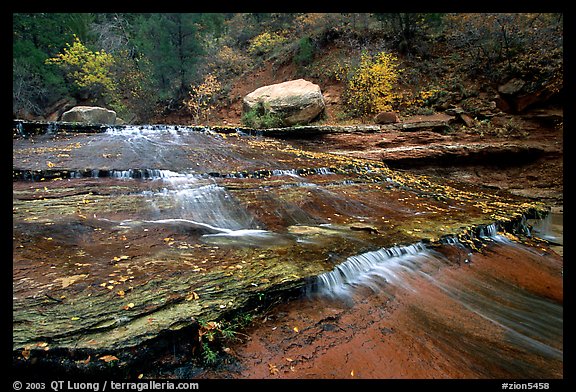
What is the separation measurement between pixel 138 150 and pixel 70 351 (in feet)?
24.6

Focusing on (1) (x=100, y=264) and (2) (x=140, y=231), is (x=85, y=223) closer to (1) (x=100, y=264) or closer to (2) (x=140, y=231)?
(2) (x=140, y=231)

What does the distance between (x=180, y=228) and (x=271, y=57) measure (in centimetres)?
1987

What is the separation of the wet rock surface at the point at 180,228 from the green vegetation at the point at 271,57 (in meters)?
6.38

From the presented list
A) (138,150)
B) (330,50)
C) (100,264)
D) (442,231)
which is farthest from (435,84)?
(100,264)

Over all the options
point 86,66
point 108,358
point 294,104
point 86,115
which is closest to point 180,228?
point 108,358

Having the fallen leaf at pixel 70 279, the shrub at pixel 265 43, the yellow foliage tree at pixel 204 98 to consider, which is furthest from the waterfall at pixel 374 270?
the shrub at pixel 265 43

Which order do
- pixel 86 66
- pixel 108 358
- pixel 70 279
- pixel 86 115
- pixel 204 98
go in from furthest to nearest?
pixel 86 66 → pixel 204 98 → pixel 86 115 → pixel 70 279 → pixel 108 358

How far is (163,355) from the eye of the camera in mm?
2369

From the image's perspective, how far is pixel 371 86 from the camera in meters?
14.2

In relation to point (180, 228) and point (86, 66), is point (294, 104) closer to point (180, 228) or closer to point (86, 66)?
point (180, 228)

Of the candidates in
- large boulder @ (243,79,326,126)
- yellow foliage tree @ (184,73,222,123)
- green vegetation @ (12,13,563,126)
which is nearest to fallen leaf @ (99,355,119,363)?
large boulder @ (243,79,326,126)

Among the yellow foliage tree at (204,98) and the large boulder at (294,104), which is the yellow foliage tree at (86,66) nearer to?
the yellow foliage tree at (204,98)

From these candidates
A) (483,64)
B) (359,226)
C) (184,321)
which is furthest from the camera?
(483,64)
